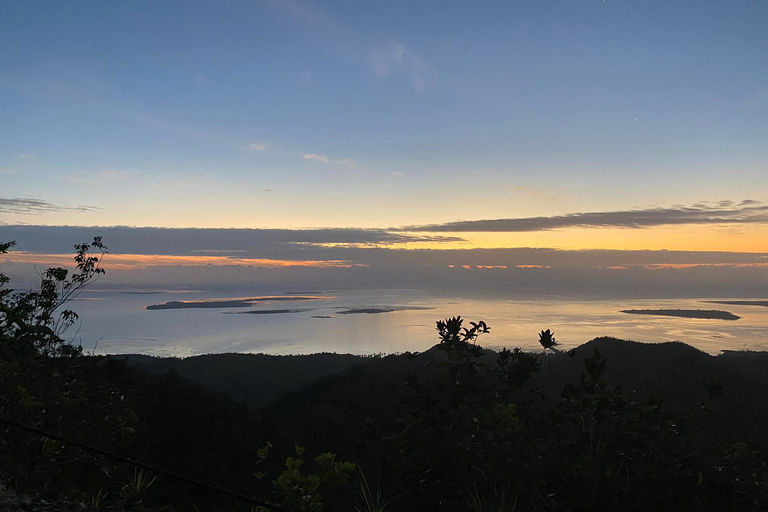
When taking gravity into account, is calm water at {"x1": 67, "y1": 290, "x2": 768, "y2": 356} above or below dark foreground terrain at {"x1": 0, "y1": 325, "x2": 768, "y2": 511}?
below

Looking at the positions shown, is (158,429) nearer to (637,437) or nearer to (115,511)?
(115,511)

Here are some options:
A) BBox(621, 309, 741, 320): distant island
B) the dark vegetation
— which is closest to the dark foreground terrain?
the dark vegetation

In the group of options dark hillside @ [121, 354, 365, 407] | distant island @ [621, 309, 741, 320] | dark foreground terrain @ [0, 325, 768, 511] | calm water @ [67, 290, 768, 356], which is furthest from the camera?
distant island @ [621, 309, 741, 320]

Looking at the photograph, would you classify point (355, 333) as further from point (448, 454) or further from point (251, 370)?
point (448, 454)

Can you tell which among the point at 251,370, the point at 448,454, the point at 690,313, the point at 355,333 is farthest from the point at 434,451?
the point at 690,313

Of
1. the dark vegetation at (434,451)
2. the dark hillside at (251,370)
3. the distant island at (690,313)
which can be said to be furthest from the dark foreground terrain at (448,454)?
the distant island at (690,313)

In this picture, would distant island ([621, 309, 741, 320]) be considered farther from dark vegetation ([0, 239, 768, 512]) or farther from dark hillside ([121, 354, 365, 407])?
dark vegetation ([0, 239, 768, 512])

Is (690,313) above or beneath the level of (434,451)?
beneath

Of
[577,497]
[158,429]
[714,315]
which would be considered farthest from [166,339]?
[714,315]

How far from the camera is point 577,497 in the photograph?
164 inches

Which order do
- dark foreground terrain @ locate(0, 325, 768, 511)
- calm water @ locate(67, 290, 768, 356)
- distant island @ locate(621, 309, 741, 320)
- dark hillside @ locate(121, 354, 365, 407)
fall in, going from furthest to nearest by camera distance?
1. distant island @ locate(621, 309, 741, 320)
2. calm water @ locate(67, 290, 768, 356)
3. dark hillside @ locate(121, 354, 365, 407)
4. dark foreground terrain @ locate(0, 325, 768, 511)

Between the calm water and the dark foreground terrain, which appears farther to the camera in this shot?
the calm water

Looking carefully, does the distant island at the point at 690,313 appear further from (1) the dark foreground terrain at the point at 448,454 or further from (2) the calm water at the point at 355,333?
(1) the dark foreground terrain at the point at 448,454

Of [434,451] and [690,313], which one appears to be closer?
[434,451]
